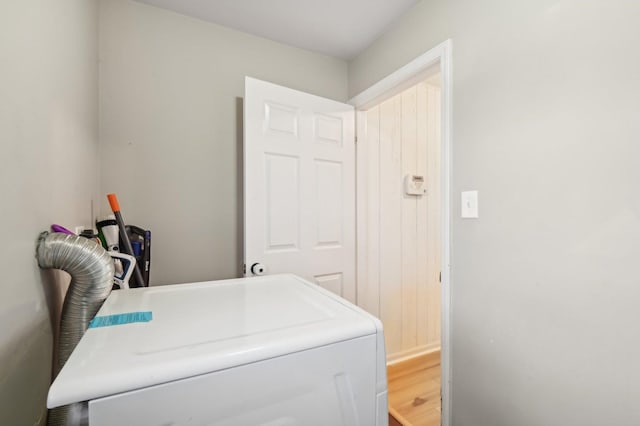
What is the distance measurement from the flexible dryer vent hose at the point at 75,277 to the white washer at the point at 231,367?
0.06 meters

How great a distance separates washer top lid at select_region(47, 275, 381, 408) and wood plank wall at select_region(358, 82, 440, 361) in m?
1.27

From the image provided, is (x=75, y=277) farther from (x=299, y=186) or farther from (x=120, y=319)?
(x=299, y=186)

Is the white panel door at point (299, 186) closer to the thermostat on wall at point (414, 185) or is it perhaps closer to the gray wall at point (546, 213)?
the thermostat on wall at point (414, 185)

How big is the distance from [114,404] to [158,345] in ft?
0.40

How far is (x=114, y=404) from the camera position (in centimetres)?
49

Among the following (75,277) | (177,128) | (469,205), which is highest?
(177,128)

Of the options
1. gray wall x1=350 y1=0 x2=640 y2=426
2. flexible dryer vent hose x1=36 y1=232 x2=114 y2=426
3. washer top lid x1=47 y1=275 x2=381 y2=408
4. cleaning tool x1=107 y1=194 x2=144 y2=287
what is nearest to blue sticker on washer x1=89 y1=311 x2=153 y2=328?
washer top lid x1=47 y1=275 x2=381 y2=408

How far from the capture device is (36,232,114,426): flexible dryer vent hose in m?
0.80

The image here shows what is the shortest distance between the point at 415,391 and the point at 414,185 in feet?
5.10

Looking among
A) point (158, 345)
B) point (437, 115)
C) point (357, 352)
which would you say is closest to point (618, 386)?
point (357, 352)

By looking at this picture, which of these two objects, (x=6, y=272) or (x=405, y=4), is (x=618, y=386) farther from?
(x=405, y=4)

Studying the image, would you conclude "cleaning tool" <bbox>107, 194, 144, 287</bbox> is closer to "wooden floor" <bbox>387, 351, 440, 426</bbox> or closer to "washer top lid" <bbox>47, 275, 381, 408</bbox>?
"washer top lid" <bbox>47, 275, 381, 408</bbox>

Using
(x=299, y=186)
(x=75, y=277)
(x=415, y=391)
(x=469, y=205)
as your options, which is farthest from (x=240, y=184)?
(x=415, y=391)

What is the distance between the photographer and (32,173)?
0.77 m
